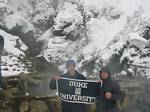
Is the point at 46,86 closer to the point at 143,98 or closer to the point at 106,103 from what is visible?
the point at 143,98

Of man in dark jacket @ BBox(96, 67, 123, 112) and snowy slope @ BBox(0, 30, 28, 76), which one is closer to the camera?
man in dark jacket @ BBox(96, 67, 123, 112)

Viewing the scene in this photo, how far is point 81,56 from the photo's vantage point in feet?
69.3

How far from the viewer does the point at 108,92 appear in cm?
754

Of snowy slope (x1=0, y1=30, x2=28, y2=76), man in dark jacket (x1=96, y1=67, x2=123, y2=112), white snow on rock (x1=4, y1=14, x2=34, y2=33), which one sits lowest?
man in dark jacket (x1=96, y1=67, x2=123, y2=112)

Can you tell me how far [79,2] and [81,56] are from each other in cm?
476

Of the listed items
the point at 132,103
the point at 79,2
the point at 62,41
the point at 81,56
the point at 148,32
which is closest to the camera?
the point at 132,103

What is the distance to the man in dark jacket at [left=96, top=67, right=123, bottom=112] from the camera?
7570 mm

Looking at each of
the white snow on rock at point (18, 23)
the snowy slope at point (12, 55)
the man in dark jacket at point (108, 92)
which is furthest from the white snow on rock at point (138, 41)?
the man in dark jacket at point (108, 92)

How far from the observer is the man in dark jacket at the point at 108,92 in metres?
7.57

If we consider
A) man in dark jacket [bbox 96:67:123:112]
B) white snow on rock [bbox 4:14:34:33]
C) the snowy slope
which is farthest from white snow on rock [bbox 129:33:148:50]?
man in dark jacket [bbox 96:67:123:112]

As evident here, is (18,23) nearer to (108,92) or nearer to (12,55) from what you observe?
(12,55)

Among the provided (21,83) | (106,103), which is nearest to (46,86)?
(21,83)

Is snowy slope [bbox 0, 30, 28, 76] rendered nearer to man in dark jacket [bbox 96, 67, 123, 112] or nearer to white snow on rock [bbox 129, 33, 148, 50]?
white snow on rock [bbox 129, 33, 148, 50]

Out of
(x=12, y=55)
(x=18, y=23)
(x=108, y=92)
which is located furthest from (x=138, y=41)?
(x=108, y=92)
